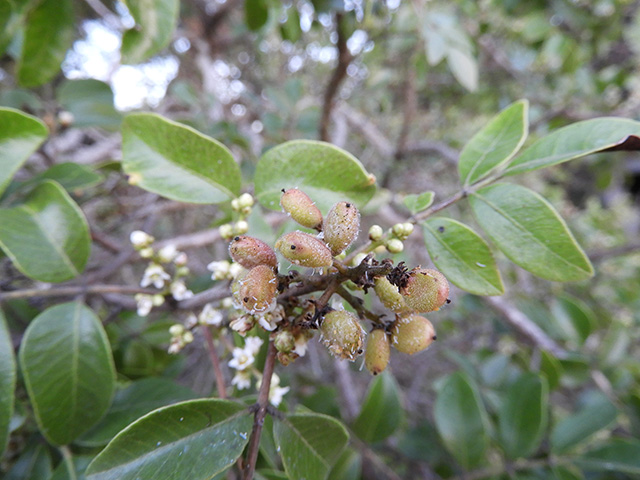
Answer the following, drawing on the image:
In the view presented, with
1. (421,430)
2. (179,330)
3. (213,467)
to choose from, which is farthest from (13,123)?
(421,430)

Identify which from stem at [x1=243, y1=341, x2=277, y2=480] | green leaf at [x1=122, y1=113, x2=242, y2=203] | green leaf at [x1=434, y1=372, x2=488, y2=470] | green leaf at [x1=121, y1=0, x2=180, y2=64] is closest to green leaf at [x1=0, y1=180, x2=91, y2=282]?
green leaf at [x1=122, y1=113, x2=242, y2=203]

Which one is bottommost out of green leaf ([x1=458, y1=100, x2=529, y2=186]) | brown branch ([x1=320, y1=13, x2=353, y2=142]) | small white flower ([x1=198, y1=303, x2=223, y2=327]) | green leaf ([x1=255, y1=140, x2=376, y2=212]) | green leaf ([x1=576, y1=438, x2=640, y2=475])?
green leaf ([x1=576, y1=438, x2=640, y2=475])

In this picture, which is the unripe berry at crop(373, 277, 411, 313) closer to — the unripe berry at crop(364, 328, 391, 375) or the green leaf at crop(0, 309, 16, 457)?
the unripe berry at crop(364, 328, 391, 375)

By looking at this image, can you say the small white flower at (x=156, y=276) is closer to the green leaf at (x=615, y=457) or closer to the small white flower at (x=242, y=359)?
the small white flower at (x=242, y=359)

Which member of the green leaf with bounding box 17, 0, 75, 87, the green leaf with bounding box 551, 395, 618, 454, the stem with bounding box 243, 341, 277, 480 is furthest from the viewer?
the green leaf with bounding box 551, 395, 618, 454

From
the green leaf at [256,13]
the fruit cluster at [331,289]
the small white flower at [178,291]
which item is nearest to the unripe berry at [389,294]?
the fruit cluster at [331,289]

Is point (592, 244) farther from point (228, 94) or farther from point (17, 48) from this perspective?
point (17, 48)
